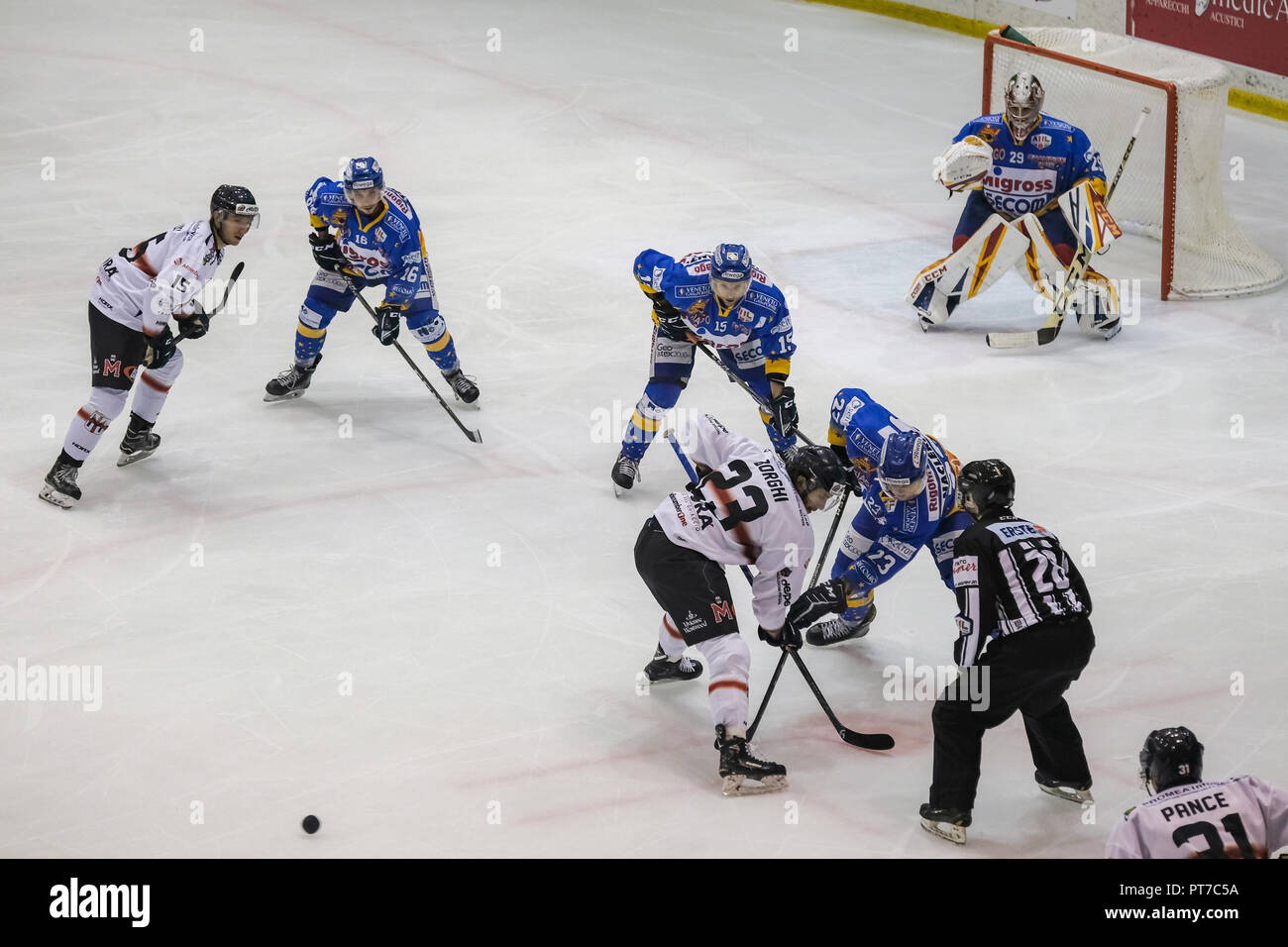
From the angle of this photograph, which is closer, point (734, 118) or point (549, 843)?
point (549, 843)

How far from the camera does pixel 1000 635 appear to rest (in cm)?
443

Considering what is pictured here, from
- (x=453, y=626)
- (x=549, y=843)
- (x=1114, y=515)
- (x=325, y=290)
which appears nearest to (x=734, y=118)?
(x=325, y=290)

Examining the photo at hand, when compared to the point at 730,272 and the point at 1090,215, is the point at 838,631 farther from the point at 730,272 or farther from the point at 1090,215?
the point at 1090,215

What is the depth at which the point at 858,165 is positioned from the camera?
10812 mm

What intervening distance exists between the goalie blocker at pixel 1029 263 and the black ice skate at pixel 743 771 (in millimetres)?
4107

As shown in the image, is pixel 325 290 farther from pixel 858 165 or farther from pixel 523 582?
pixel 858 165

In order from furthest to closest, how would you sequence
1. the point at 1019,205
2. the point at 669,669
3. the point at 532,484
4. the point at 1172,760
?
1. the point at 1019,205
2. the point at 532,484
3. the point at 669,669
4. the point at 1172,760

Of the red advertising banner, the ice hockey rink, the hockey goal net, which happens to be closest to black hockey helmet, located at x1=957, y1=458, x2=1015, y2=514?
the ice hockey rink

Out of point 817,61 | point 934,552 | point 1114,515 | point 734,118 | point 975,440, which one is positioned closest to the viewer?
point 934,552

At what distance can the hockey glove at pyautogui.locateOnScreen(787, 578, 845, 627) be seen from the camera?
16.4 feet

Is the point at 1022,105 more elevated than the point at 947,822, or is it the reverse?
the point at 1022,105

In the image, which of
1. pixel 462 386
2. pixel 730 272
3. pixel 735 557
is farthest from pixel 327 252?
pixel 735 557

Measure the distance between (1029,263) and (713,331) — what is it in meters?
2.73

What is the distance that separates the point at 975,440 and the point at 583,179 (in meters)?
4.20
